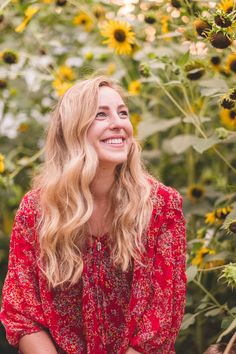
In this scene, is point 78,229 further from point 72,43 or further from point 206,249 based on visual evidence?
point 72,43

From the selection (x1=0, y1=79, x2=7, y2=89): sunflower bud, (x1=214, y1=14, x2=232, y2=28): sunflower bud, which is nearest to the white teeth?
(x1=214, y1=14, x2=232, y2=28): sunflower bud

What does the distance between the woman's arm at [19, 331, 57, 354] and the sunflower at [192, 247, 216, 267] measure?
541mm

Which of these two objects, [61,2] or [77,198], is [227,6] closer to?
[77,198]

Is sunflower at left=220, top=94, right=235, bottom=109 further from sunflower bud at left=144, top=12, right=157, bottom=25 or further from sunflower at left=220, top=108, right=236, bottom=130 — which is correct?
sunflower bud at left=144, top=12, right=157, bottom=25

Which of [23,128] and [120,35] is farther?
[23,128]

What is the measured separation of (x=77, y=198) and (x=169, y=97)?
2.97ft

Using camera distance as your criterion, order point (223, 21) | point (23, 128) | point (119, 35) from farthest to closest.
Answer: point (23, 128)
point (119, 35)
point (223, 21)

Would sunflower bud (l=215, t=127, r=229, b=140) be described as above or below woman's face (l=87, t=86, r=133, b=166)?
below

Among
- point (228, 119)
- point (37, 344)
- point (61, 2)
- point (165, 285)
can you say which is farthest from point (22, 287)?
point (61, 2)

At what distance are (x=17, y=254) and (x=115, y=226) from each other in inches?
11.6

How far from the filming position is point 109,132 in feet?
6.29

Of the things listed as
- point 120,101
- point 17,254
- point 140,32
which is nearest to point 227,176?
point 140,32

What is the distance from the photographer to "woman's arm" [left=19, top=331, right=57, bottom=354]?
6.37 ft

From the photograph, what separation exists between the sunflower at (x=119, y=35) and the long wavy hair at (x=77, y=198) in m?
0.54
